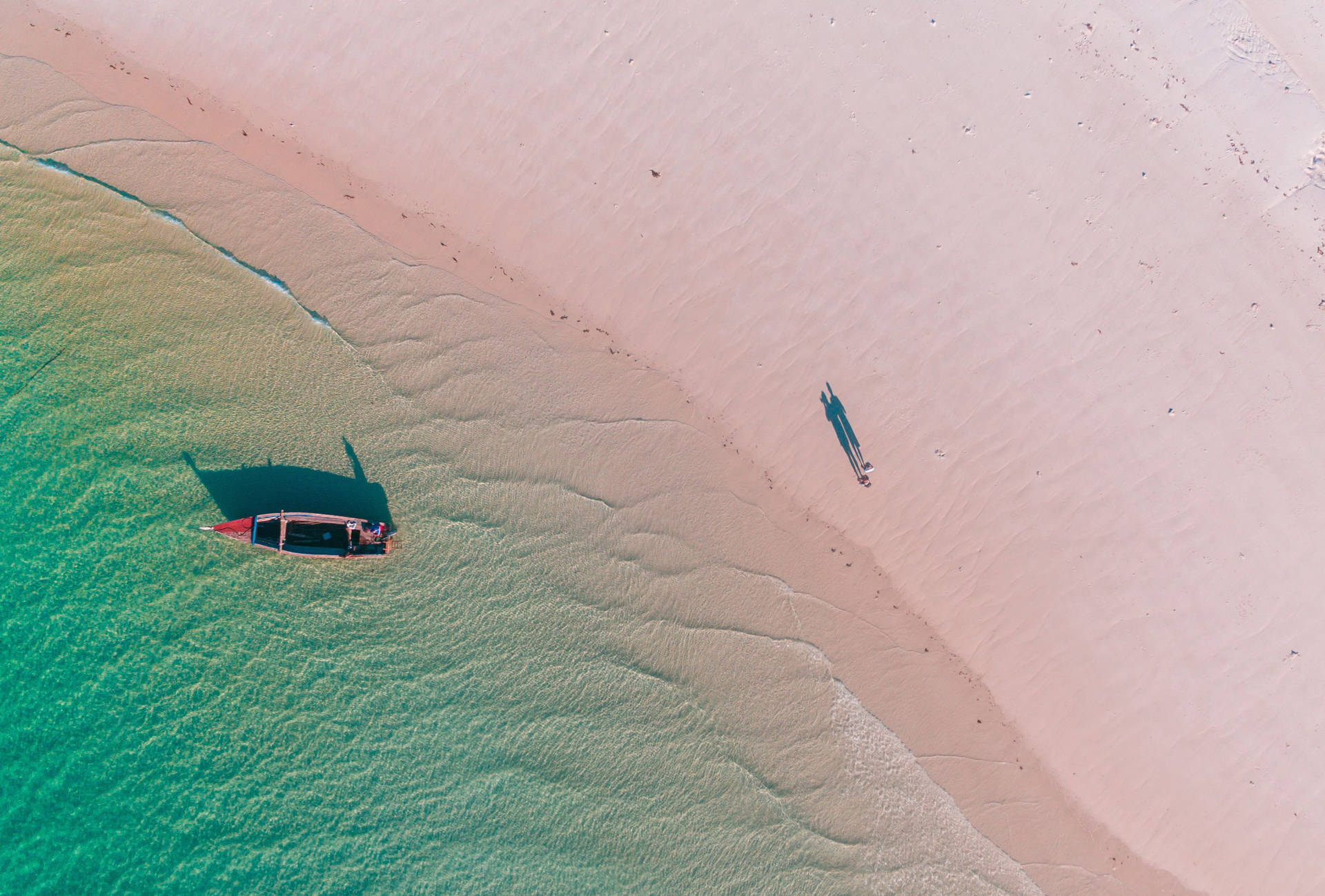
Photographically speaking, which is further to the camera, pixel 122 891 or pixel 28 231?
pixel 28 231

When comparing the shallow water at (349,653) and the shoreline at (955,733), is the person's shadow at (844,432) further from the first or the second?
the shallow water at (349,653)

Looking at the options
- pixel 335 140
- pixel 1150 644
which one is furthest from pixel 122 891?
pixel 1150 644

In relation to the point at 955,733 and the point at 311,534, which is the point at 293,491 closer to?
the point at 311,534

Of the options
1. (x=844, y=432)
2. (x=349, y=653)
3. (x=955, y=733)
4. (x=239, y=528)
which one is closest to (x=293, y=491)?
(x=239, y=528)

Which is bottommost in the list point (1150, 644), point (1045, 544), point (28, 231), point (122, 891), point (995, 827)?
point (995, 827)

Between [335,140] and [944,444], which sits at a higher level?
[335,140]

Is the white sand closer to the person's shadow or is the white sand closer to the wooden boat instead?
the person's shadow

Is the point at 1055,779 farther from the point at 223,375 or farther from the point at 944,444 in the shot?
the point at 223,375
